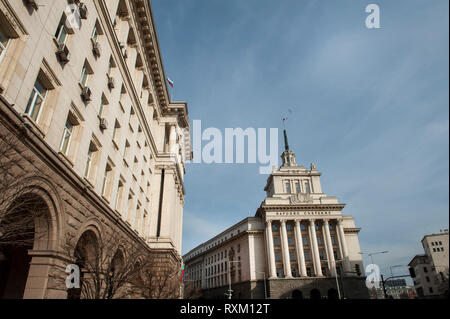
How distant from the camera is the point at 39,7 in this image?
35.8 feet

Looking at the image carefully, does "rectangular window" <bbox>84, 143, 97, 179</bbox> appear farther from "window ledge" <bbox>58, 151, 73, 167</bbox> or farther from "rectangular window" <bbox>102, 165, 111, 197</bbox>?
"window ledge" <bbox>58, 151, 73, 167</bbox>

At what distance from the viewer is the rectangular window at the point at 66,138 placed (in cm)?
1358

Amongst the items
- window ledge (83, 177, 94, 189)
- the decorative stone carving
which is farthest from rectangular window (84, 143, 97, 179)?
the decorative stone carving

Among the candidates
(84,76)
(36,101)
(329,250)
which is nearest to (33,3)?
(36,101)

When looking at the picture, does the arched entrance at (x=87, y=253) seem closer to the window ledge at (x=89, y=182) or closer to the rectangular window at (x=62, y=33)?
the window ledge at (x=89, y=182)

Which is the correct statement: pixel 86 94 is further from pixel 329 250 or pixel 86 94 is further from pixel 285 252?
pixel 329 250

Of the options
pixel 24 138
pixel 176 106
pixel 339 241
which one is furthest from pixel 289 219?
pixel 24 138

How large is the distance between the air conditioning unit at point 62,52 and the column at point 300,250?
63625mm

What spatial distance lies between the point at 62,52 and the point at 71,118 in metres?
3.36

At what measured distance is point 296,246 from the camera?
219 feet

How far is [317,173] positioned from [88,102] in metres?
71.4

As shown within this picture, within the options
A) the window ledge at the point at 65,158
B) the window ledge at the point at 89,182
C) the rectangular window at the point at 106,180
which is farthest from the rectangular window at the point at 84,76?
the rectangular window at the point at 106,180
